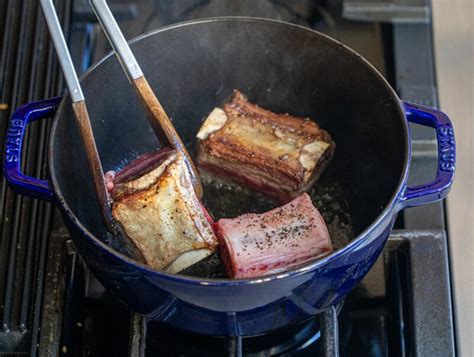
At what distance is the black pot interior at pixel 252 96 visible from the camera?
50.9 inches

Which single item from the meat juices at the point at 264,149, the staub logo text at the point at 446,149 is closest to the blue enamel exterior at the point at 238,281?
the staub logo text at the point at 446,149

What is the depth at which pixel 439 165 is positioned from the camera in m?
1.11

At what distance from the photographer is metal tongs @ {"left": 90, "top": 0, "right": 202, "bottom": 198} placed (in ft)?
3.89

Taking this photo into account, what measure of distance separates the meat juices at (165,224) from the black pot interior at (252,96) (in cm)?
13

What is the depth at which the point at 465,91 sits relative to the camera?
1.65 m

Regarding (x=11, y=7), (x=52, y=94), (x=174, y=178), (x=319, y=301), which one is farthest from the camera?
(x=11, y=7)

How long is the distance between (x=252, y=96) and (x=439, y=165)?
54 cm

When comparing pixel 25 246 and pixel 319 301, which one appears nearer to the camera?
pixel 319 301

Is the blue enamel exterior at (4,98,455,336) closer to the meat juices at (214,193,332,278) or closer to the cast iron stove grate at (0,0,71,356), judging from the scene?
the meat juices at (214,193,332,278)

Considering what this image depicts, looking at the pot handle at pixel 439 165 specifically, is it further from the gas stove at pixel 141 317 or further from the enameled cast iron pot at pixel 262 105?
the gas stove at pixel 141 317

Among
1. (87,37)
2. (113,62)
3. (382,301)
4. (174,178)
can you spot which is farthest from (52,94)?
(382,301)

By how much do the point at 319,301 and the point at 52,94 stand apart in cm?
86

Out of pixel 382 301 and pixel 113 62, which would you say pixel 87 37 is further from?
pixel 382 301

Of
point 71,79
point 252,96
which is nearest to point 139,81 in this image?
point 71,79
